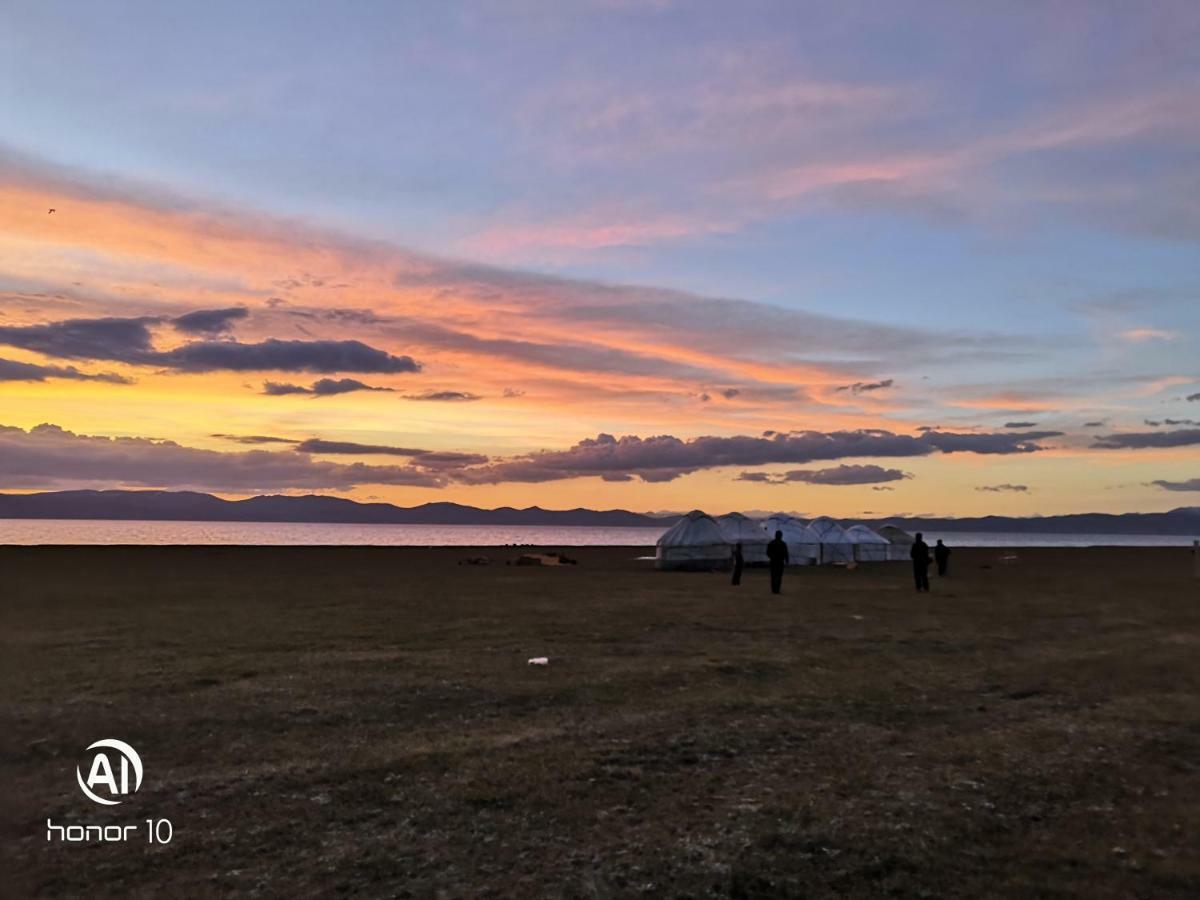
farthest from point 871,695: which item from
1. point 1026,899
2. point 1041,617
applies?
point 1041,617

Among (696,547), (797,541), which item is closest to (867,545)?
(797,541)

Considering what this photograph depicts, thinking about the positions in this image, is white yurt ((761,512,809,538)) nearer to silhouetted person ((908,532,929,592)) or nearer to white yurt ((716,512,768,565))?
white yurt ((716,512,768,565))

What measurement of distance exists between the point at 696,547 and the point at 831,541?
1514cm

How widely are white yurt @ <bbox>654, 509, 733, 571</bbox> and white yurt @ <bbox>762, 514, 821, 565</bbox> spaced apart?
5103 millimetres

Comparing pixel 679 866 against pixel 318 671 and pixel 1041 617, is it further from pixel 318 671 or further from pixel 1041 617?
pixel 1041 617

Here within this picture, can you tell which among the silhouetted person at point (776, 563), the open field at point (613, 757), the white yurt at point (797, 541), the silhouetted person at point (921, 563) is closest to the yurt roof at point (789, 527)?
the white yurt at point (797, 541)

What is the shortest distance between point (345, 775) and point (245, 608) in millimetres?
23415

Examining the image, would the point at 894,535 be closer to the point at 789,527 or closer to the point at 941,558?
the point at 789,527

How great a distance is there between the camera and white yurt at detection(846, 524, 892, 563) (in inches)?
2904

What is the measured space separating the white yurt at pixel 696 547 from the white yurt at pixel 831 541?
1166cm

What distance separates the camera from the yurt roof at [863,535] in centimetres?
7412

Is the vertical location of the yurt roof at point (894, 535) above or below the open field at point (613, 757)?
above

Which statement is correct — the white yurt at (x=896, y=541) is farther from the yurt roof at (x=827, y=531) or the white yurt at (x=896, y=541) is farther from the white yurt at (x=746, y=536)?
the white yurt at (x=746, y=536)

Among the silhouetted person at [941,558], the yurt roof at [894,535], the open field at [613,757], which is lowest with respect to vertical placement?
Answer: the open field at [613,757]
